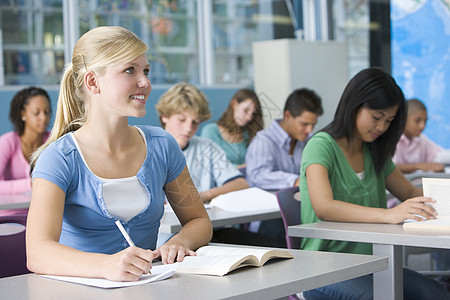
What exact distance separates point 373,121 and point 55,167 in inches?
53.6

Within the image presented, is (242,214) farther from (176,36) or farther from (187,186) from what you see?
(176,36)

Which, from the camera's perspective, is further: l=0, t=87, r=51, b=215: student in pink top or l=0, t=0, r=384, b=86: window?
l=0, t=0, r=384, b=86: window

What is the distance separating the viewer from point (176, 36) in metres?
6.57

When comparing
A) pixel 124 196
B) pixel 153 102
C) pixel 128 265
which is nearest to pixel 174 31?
pixel 153 102

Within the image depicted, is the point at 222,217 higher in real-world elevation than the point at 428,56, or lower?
lower

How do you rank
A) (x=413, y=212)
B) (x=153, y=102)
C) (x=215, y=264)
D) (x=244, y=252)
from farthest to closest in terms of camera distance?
1. (x=153, y=102)
2. (x=413, y=212)
3. (x=244, y=252)
4. (x=215, y=264)

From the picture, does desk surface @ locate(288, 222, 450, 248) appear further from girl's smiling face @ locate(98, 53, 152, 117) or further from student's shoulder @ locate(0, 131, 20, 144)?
student's shoulder @ locate(0, 131, 20, 144)

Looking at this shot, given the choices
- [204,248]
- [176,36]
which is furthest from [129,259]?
[176,36]

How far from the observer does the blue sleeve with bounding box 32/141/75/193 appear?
1.74m

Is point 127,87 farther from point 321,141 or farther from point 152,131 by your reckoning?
point 321,141

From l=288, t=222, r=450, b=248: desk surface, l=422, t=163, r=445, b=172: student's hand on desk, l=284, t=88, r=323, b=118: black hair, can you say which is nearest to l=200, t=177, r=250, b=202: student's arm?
l=284, t=88, r=323, b=118: black hair

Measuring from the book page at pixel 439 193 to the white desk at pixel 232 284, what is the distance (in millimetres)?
708

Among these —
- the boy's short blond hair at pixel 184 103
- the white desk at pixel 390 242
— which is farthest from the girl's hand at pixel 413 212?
the boy's short blond hair at pixel 184 103

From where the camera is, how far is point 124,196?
6.11 feet
